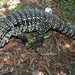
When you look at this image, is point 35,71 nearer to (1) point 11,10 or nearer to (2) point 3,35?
(2) point 3,35

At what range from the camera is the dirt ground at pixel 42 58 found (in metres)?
5.47

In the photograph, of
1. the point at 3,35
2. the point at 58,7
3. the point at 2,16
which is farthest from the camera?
the point at 58,7

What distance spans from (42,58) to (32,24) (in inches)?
45.7

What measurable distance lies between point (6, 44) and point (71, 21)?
244 centimetres

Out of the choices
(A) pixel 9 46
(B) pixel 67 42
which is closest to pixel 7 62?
(A) pixel 9 46

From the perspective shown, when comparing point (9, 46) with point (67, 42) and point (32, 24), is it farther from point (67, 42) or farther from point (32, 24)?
point (67, 42)

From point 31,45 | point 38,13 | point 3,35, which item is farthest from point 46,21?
point 3,35

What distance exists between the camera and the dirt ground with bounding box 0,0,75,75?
5473 millimetres

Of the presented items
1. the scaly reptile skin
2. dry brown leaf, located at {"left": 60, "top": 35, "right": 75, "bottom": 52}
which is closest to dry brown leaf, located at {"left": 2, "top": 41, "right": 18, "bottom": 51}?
the scaly reptile skin

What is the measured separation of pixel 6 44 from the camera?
602cm

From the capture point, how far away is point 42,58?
19.1 ft

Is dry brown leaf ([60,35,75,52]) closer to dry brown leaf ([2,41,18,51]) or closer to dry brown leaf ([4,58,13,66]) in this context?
dry brown leaf ([2,41,18,51])

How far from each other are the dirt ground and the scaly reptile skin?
0.72 ft

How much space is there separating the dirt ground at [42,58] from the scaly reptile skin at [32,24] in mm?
219
